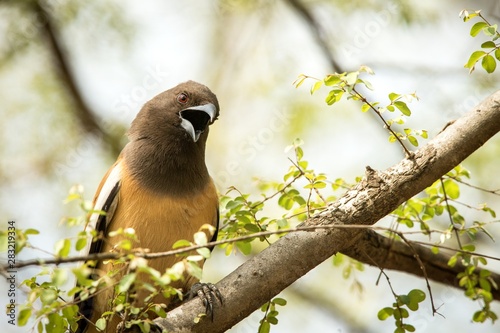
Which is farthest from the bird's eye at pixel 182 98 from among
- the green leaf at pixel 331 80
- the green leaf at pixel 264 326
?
the green leaf at pixel 264 326

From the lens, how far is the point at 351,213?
3.93 m

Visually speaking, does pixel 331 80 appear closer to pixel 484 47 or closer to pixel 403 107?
pixel 403 107

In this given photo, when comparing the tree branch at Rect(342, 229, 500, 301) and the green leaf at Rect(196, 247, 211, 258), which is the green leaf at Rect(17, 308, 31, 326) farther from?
the tree branch at Rect(342, 229, 500, 301)

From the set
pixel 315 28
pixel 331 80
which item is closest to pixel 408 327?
pixel 331 80

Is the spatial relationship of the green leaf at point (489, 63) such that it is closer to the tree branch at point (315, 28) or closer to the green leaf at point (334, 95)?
the green leaf at point (334, 95)

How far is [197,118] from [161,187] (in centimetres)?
66

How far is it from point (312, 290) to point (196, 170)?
4.44m

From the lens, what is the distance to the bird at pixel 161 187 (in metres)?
4.64

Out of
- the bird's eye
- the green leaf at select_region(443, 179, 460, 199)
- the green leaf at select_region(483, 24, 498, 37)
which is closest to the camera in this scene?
the green leaf at select_region(483, 24, 498, 37)

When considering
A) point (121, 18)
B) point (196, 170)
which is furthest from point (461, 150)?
point (121, 18)

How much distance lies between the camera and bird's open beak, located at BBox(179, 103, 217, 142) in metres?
5.01

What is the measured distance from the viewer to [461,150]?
393 cm

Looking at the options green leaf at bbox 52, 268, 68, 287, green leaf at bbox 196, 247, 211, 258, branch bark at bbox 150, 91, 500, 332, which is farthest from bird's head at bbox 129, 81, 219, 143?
green leaf at bbox 52, 268, 68, 287

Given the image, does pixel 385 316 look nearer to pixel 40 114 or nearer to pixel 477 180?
pixel 477 180
